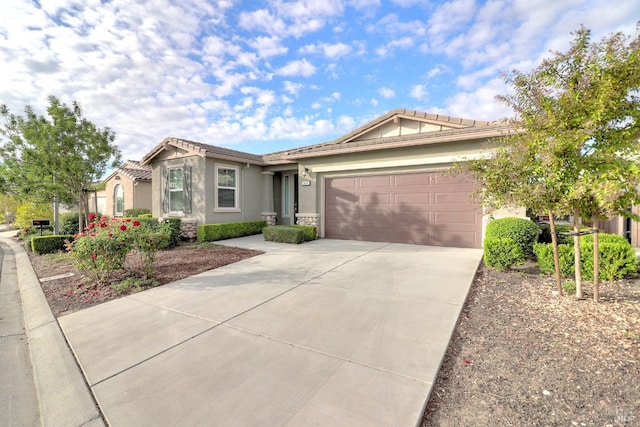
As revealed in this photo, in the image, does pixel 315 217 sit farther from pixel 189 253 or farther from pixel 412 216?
pixel 189 253

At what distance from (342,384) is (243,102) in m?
12.4

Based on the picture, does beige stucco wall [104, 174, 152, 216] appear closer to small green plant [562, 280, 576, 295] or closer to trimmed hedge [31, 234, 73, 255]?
trimmed hedge [31, 234, 73, 255]

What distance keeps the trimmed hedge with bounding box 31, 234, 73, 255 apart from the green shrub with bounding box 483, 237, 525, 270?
1232 centimetres

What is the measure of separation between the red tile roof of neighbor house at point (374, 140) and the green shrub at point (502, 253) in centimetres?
339

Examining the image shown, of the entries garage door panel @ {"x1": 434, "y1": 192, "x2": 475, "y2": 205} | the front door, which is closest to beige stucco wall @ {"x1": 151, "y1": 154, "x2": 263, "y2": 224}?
the front door

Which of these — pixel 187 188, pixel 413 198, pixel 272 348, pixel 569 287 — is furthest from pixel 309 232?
pixel 272 348

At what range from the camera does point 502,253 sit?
5.61 meters

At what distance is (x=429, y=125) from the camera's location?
439 inches

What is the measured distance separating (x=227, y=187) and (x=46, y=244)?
6.14 m

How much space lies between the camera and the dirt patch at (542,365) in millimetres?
2002

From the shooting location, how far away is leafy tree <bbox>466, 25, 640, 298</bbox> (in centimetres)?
341

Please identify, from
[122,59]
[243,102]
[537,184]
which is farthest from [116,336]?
[243,102]

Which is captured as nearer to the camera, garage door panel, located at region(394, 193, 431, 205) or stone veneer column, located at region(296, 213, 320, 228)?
garage door panel, located at region(394, 193, 431, 205)

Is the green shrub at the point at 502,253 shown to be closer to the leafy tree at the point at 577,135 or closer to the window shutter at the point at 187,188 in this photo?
the leafy tree at the point at 577,135
